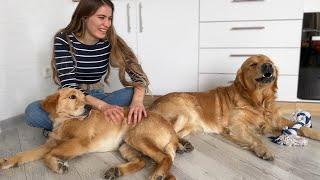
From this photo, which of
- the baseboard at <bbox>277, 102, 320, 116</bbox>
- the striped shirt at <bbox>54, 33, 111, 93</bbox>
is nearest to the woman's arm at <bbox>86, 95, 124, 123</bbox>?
the striped shirt at <bbox>54, 33, 111, 93</bbox>

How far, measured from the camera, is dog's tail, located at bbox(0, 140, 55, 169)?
Answer: 1.68 m

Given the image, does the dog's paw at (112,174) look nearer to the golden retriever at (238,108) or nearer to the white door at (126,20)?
the golden retriever at (238,108)

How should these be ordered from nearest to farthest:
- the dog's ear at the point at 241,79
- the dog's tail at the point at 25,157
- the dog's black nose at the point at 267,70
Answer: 1. the dog's tail at the point at 25,157
2. the dog's black nose at the point at 267,70
3. the dog's ear at the point at 241,79

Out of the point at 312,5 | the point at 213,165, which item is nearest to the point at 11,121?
the point at 213,165

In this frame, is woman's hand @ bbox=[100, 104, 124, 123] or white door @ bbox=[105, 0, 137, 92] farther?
white door @ bbox=[105, 0, 137, 92]

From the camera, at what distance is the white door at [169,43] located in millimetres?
2719

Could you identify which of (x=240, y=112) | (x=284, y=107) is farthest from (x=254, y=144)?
(x=284, y=107)

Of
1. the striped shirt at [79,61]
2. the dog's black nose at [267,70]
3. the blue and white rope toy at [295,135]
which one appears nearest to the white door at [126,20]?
the striped shirt at [79,61]

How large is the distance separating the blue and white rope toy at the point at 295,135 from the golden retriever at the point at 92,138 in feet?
2.25

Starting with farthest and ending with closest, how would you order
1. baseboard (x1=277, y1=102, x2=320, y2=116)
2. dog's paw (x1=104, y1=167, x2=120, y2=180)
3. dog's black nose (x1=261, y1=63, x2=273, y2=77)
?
baseboard (x1=277, y1=102, x2=320, y2=116), dog's black nose (x1=261, y1=63, x2=273, y2=77), dog's paw (x1=104, y1=167, x2=120, y2=180)

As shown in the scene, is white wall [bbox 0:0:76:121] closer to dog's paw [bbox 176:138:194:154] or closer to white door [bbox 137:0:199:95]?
white door [bbox 137:0:199:95]

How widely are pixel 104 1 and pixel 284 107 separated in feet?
5.61

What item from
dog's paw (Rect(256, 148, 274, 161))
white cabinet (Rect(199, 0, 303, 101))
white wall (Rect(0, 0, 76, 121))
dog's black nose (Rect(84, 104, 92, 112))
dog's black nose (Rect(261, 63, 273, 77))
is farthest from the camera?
white cabinet (Rect(199, 0, 303, 101))

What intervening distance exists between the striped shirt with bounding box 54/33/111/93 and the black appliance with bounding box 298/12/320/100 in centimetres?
154
